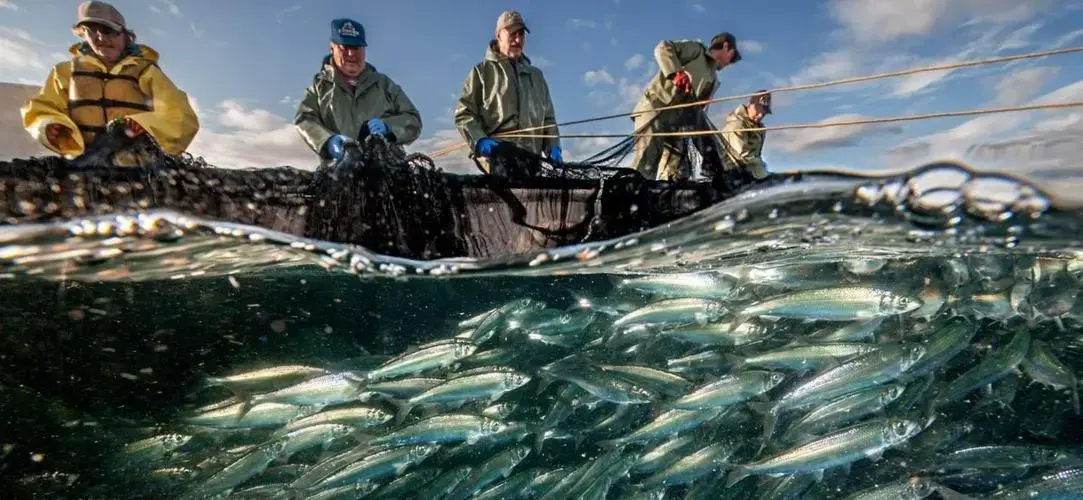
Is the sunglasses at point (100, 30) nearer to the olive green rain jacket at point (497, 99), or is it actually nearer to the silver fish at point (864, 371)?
the olive green rain jacket at point (497, 99)

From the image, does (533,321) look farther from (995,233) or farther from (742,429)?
(995,233)

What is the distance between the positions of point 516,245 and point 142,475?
5.02 metres

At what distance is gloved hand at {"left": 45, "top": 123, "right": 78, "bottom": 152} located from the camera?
5664mm

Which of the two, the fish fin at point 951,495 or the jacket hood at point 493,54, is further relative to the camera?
the jacket hood at point 493,54

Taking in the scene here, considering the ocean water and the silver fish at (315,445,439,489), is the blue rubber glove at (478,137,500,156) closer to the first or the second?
the ocean water

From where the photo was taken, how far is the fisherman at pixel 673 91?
24.5 feet

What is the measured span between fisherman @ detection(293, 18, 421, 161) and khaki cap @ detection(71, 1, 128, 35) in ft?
6.63

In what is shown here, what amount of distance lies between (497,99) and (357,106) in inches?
67.6

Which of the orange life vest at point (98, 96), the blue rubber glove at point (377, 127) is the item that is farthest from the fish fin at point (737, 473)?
the orange life vest at point (98, 96)

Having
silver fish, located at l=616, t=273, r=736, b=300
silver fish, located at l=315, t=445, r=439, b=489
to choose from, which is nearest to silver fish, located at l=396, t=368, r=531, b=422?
silver fish, located at l=315, t=445, r=439, b=489

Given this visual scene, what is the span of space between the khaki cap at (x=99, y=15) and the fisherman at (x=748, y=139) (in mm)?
7423

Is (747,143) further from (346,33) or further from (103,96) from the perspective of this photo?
(103,96)

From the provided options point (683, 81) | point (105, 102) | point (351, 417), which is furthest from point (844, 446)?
point (105, 102)

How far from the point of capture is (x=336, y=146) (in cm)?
576
